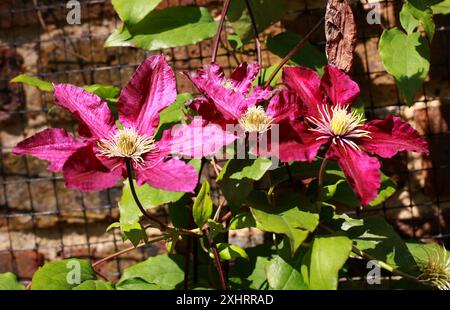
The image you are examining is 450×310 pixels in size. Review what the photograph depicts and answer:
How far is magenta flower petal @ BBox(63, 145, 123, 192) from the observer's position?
2.42ft

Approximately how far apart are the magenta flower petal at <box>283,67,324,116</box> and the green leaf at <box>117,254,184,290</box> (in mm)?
440

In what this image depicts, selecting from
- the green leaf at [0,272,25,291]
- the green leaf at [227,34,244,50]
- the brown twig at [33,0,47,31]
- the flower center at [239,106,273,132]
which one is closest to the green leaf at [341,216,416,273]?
the flower center at [239,106,273,132]

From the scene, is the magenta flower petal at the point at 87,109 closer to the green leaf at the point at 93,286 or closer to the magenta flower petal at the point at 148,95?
the magenta flower petal at the point at 148,95

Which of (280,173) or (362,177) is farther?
(280,173)

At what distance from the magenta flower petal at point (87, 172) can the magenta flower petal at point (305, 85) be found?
0.84 ft

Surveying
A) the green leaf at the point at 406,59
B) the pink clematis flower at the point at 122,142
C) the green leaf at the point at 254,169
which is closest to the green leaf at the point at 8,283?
the pink clematis flower at the point at 122,142

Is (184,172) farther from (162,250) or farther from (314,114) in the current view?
(162,250)

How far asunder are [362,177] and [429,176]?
2.03 feet

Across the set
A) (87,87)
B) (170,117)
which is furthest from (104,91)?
(170,117)

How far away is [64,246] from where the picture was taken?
4.56 feet

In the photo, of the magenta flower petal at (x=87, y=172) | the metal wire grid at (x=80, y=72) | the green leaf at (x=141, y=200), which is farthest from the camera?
the metal wire grid at (x=80, y=72)

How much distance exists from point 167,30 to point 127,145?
1.23ft

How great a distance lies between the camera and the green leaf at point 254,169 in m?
0.81
